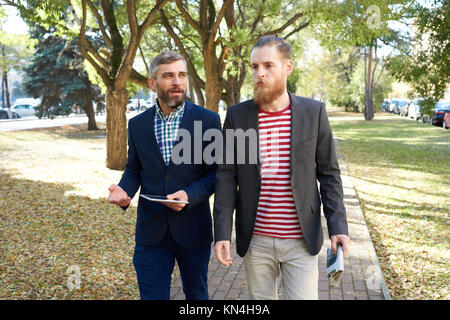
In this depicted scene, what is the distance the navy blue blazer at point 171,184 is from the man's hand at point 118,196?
102 mm

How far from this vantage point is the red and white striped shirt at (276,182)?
8.65 feet

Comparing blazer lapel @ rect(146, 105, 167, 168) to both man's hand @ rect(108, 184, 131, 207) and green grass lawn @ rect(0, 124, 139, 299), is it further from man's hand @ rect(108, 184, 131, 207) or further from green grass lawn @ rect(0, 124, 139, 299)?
green grass lawn @ rect(0, 124, 139, 299)

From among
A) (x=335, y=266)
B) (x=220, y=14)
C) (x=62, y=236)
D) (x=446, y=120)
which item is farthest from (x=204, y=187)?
(x=446, y=120)

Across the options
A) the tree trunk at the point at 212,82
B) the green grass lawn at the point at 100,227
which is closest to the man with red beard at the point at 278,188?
the green grass lawn at the point at 100,227

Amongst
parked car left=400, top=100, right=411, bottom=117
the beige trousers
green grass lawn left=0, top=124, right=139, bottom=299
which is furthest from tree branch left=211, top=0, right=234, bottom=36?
parked car left=400, top=100, right=411, bottom=117

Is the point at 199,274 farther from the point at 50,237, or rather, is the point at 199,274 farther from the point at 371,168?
the point at 371,168

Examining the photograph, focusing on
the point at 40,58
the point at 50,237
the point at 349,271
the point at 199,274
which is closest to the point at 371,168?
the point at 349,271

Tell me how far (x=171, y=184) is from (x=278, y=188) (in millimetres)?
747

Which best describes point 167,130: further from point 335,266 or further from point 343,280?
point 343,280

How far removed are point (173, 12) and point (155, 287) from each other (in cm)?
1606

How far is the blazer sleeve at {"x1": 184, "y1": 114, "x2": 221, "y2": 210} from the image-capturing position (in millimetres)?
2799

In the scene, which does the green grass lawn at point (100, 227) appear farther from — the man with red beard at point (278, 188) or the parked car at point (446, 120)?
the parked car at point (446, 120)

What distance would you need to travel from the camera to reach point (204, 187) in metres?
2.89

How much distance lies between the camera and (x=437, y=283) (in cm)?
498
